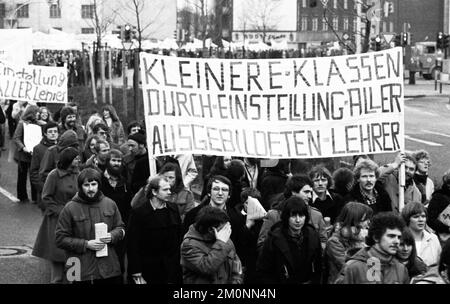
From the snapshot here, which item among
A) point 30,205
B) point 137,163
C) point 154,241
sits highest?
point 137,163

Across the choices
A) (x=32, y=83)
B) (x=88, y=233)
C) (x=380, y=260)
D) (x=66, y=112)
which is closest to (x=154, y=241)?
(x=88, y=233)

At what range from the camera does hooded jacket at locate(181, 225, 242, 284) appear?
25.2 feet

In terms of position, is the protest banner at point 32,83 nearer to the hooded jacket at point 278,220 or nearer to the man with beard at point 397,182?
the man with beard at point 397,182

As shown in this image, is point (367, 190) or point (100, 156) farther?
point (100, 156)

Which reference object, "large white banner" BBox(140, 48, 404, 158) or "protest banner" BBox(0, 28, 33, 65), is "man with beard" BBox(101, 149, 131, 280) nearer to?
"large white banner" BBox(140, 48, 404, 158)

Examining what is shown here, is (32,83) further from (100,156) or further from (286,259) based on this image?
(286,259)

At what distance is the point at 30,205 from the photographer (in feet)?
53.7

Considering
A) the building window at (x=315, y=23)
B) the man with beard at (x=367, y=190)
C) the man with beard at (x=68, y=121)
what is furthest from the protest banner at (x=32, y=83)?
the building window at (x=315, y=23)

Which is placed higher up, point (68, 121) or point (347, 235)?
point (68, 121)

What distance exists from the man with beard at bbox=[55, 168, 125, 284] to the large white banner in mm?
1174

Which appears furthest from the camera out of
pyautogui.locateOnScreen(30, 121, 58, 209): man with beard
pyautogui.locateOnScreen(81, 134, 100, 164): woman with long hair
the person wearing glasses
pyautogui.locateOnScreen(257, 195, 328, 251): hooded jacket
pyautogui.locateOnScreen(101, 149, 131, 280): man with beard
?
pyautogui.locateOnScreen(30, 121, 58, 209): man with beard

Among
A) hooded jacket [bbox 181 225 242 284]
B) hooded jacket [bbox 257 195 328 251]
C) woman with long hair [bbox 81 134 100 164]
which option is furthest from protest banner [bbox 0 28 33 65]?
hooded jacket [bbox 181 225 242 284]

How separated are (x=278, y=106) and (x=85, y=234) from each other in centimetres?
230

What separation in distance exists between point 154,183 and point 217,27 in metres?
44.6
